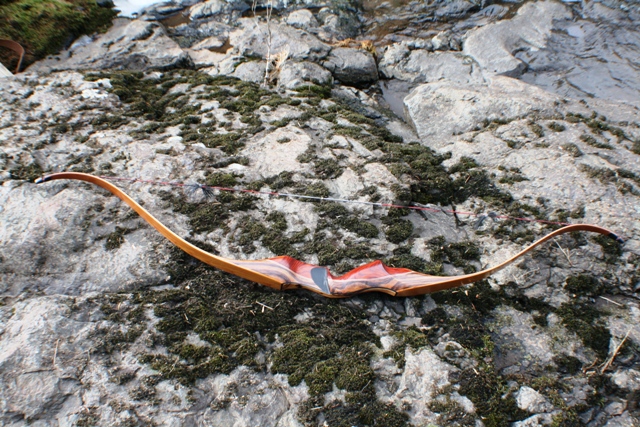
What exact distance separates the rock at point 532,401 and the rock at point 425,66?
705cm

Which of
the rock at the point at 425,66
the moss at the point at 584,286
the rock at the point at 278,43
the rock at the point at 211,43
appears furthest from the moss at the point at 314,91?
the moss at the point at 584,286

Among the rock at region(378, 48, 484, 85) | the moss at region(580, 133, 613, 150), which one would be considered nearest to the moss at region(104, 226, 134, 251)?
→ the moss at region(580, 133, 613, 150)

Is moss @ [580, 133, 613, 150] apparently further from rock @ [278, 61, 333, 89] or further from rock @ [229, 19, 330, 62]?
rock @ [229, 19, 330, 62]

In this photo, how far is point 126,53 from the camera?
852 centimetres

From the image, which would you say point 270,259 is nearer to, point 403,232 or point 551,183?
point 403,232

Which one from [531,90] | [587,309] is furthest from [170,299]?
[531,90]

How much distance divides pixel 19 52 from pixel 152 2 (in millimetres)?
5255

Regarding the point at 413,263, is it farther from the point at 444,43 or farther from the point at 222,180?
the point at 444,43

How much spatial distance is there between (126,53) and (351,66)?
4.87 metres

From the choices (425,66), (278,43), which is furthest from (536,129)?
(278,43)

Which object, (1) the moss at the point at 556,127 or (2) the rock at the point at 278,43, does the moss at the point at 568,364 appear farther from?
(2) the rock at the point at 278,43

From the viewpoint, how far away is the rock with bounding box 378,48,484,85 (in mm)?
8969

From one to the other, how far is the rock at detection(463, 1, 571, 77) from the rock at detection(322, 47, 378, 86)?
244 centimetres

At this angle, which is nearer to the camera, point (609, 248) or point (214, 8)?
point (609, 248)
